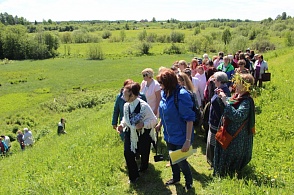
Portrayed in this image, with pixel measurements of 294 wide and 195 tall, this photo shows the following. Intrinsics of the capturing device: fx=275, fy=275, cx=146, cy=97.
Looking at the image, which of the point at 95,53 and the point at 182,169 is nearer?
the point at 182,169

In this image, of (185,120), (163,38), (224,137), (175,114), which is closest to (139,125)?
(175,114)

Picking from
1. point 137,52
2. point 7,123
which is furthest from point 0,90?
point 137,52

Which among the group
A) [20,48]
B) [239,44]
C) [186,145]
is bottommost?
[186,145]

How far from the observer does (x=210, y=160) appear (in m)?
5.60

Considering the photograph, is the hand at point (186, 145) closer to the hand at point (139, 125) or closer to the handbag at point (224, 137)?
the handbag at point (224, 137)

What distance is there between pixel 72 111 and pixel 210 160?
25954mm

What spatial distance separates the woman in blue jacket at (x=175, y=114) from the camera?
4.32 m

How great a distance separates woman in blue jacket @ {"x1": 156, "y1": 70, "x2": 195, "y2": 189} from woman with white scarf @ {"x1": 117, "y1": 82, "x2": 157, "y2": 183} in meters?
0.44

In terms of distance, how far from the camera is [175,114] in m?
4.43

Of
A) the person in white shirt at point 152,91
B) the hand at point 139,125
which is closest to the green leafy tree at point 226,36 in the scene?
the person in white shirt at point 152,91

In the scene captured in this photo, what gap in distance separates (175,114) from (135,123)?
87cm

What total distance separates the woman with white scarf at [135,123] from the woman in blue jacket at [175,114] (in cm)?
44

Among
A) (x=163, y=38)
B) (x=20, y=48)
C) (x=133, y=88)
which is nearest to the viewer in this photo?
(x=133, y=88)

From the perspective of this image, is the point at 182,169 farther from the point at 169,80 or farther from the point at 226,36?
the point at 226,36
